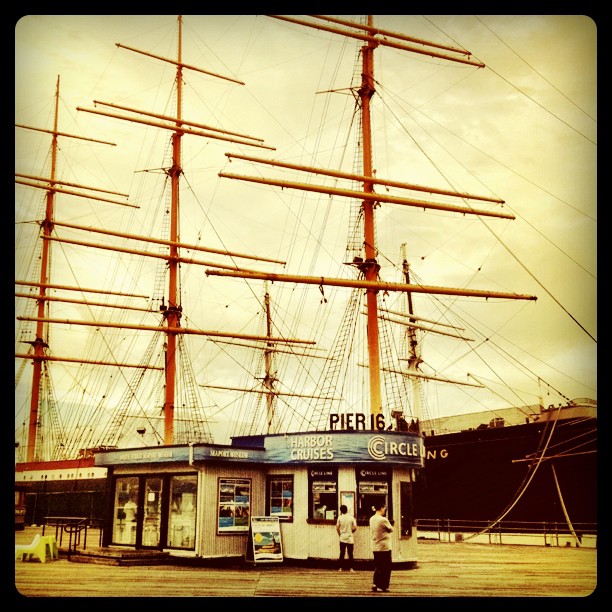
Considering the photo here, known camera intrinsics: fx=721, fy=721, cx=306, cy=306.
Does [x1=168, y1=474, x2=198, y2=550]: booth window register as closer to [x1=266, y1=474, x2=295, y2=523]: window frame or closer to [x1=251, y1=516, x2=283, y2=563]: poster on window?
[x1=251, y1=516, x2=283, y2=563]: poster on window

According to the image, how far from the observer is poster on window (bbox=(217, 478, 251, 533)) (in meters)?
16.8

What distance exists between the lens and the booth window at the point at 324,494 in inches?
657

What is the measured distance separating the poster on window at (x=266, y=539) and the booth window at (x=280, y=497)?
0.42 meters

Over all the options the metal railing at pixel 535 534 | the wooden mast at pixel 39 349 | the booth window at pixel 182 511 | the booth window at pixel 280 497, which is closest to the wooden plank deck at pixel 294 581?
the booth window at pixel 182 511

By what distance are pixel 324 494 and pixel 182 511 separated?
133 inches

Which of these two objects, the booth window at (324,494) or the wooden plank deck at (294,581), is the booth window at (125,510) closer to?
the wooden plank deck at (294,581)

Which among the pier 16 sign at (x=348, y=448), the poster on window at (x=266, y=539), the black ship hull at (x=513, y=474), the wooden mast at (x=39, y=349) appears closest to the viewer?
the poster on window at (x=266, y=539)

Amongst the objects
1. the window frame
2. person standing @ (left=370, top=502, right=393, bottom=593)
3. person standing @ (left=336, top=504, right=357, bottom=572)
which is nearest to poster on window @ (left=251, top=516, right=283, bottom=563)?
the window frame

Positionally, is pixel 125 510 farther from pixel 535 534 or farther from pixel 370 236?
pixel 535 534

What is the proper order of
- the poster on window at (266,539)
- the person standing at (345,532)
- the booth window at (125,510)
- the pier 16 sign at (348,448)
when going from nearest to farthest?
the person standing at (345,532) < the poster on window at (266,539) < the pier 16 sign at (348,448) < the booth window at (125,510)

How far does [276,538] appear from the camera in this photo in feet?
54.6

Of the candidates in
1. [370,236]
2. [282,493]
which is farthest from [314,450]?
[370,236]
